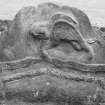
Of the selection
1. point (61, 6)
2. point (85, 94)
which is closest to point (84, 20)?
point (61, 6)

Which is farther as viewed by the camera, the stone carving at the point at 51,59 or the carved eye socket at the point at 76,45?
the carved eye socket at the point at 76,45

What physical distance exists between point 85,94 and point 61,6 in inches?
42.8

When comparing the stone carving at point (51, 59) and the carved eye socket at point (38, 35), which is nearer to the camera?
the stone carving at point (51, 59)

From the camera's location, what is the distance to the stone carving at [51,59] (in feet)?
11.6

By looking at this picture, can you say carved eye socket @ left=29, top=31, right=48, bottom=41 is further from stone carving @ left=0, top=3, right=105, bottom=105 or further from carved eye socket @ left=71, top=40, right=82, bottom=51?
carved eye socket @ left=71, top=40, right=82, bottom=51

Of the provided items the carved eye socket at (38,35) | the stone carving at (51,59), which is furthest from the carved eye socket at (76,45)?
the carved eye socket at (38,35)

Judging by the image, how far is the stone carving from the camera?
352cm

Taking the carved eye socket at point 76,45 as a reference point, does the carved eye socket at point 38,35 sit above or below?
above

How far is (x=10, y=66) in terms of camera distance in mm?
3668

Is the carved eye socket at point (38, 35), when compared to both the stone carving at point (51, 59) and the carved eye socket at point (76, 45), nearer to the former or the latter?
the stone carving at point (51, 59)

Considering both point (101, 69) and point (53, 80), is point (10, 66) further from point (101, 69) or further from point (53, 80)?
point (101, 69)

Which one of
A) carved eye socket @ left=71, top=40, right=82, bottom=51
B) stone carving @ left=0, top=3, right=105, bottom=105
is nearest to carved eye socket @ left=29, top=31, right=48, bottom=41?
stone carving @ left=0, top=3, right=105, bottom=105

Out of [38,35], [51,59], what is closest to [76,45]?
[51,59]

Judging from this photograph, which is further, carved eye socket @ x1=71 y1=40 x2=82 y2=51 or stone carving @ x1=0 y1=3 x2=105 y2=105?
carved eye socket @ x1=71 y1=40 x2=82 y2=51
